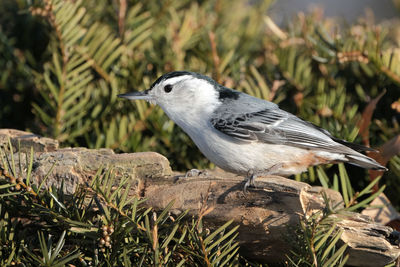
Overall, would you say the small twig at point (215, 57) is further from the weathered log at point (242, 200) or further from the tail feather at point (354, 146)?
the weathered log at point (242, 200)

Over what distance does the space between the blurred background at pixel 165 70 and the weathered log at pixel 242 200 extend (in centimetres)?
31

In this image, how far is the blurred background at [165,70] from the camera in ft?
4.62

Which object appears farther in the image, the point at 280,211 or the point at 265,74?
the point at 265,74

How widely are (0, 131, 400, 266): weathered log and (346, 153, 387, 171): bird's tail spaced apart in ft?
1.03

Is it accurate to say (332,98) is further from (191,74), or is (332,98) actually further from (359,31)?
(191,74)

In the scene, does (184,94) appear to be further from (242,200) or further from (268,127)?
(242,200)

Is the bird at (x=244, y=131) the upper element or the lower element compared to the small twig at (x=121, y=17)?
lower

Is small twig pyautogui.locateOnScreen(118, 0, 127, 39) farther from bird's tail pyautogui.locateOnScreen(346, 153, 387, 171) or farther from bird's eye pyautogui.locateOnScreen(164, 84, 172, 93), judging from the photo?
bird's tail pyautogui.locateOnScreen(346, 153, 387, 171)

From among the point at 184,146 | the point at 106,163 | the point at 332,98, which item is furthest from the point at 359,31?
the point at 106,163

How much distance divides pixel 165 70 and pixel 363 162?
2.53ft

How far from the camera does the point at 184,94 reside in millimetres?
1687

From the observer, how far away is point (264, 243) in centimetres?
96

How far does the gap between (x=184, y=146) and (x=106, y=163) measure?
59 cm

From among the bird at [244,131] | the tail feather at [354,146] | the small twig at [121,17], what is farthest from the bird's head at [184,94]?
the tail feather at [354,146]
